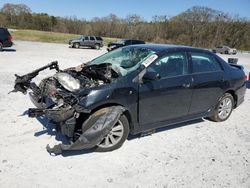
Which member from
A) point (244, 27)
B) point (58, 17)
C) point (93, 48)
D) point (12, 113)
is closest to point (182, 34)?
point (244, 27)

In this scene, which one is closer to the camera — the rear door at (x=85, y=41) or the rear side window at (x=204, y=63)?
the rear side window at (x=204, y=63)

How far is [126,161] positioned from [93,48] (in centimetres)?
3080

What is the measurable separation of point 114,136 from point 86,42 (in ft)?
97.1

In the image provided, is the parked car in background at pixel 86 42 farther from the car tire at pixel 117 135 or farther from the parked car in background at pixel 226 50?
the car tire at pixel 117 135

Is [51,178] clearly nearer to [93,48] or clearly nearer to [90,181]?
[90,181]

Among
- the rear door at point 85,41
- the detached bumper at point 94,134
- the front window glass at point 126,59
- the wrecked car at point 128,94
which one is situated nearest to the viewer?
the detached bumper at point 94,134

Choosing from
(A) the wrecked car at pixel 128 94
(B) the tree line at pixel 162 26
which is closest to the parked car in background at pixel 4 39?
(A) the wrecked car at pixel 128 94

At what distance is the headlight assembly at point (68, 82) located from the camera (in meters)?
4.64

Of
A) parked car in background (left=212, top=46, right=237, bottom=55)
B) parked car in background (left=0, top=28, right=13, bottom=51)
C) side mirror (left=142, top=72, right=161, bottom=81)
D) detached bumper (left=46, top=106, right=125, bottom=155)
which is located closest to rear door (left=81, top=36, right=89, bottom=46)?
parked car in background (left=0, top=28, right=13, bottom=51)

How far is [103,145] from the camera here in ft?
14.6

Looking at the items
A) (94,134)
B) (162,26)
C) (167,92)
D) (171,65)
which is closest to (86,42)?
(171,65)

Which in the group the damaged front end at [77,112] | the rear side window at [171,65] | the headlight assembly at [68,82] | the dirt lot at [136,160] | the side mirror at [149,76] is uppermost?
the rear side window at [171,65]

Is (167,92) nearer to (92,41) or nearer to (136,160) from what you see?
(136,160)

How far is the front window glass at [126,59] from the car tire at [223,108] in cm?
210
